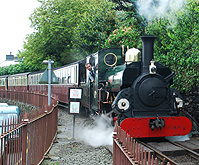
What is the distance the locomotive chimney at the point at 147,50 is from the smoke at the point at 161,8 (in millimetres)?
3400

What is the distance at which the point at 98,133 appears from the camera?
1040cm

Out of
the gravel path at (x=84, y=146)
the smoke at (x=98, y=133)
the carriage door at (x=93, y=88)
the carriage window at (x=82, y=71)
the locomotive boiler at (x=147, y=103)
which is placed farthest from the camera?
the carriage window at (x=82, y=71)

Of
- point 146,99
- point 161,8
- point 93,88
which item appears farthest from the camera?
point 161,8

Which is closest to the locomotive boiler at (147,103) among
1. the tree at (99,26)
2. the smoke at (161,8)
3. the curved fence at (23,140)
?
the curved fence at (23,140)

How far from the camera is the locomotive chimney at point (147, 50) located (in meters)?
8.31

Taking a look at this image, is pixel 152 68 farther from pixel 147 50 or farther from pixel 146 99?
pixel 146 99

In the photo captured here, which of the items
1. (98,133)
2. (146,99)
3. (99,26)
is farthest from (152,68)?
(99,26)

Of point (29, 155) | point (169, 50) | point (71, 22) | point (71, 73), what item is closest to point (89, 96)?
point (169, 50)

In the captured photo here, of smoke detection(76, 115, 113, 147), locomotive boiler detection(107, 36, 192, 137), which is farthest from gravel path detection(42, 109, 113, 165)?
locomotive boiler detection(107, 36, 192, 137)

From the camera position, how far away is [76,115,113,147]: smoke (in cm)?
919

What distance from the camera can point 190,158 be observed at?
683cm

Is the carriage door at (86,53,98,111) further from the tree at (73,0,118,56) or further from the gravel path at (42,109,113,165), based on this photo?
the tree at (73,0,118,56)

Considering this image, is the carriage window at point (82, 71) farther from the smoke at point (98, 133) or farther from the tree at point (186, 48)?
the tree at point (186, 48)

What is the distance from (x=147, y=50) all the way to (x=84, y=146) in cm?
332
